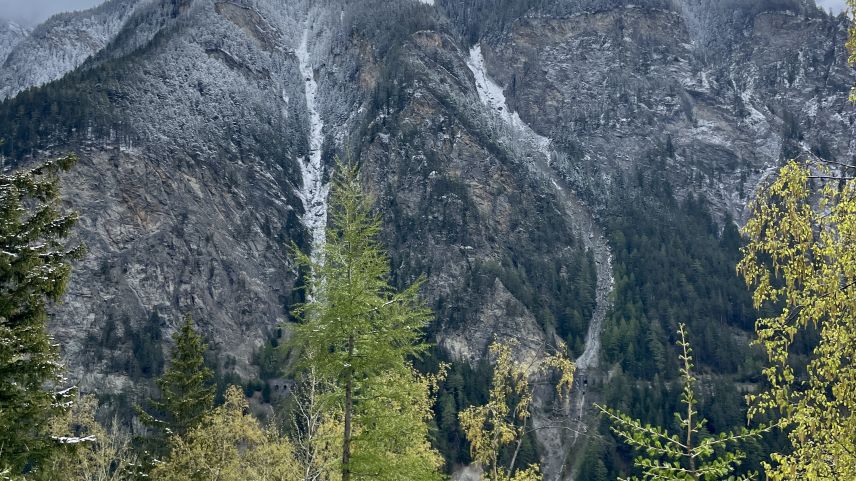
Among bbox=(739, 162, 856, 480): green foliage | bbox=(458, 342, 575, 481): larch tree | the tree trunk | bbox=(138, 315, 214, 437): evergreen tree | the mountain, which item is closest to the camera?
bbox=(739, 162, 856, 480): green foliage

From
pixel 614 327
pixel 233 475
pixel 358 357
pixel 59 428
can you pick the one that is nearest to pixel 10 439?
pixel 358 357

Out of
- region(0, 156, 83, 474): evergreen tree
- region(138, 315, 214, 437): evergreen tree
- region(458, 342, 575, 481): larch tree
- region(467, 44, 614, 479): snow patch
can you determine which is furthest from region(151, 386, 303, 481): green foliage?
region(467, 44, 614, 479): snow patch

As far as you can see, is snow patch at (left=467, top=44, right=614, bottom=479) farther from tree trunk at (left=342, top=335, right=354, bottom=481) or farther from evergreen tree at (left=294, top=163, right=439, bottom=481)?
tree trunk at (left=342, top=335, right=354, bottom=481)

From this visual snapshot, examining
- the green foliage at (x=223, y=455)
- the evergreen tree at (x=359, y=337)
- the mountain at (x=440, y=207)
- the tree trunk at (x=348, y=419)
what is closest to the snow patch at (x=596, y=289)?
the mountain at (x=440, y=207)

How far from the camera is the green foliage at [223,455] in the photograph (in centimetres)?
2641

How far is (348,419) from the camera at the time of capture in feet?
48.8

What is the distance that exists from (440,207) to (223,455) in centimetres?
13561

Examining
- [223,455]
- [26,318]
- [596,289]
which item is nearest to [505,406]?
[26,318]

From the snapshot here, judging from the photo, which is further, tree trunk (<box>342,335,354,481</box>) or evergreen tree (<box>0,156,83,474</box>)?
tree trunk (<box>342,335,354,481</box>)

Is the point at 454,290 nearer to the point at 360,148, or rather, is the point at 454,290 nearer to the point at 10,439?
the point at 360,148

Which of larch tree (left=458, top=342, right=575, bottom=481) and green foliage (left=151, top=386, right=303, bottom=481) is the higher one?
larch tree (left=458, top=342, right=575, bottom=481)

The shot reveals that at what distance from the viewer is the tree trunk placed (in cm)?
1484

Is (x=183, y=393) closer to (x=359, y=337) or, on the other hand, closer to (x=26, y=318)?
(x=26, y=318)

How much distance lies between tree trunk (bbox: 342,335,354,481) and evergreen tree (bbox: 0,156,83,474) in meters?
6.16
